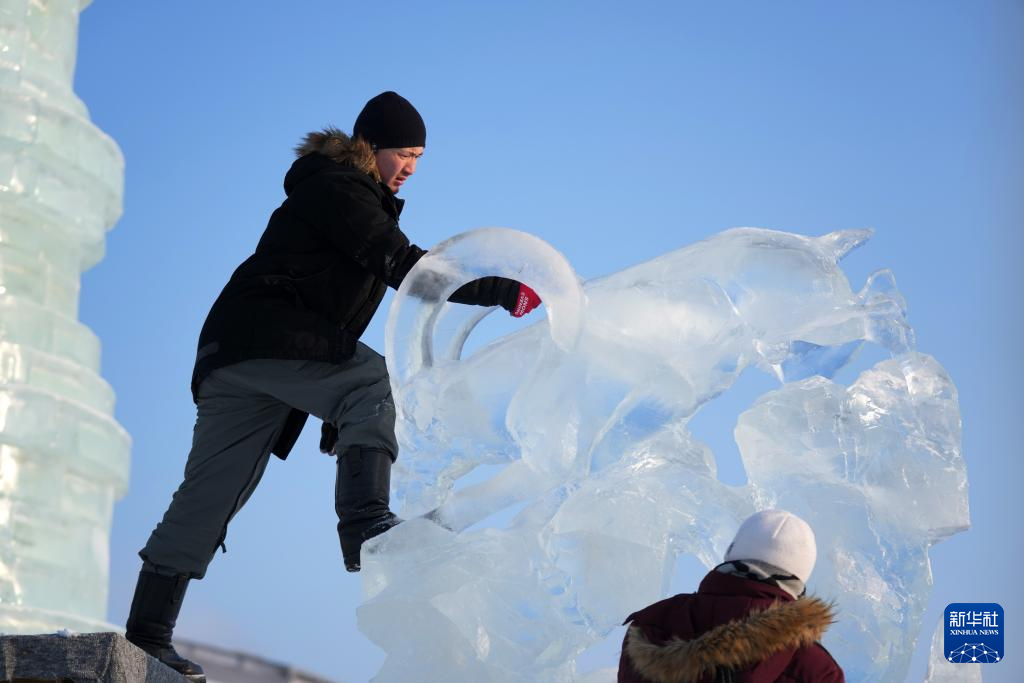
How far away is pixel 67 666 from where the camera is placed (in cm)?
365

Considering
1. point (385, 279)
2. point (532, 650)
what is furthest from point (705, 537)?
point (385, 279)

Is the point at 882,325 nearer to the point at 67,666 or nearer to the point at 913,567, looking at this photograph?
the point at 913,567

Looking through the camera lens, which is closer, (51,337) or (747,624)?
(747,624)

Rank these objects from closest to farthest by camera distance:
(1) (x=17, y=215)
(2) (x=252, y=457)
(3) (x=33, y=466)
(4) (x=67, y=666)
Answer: (4) (x=67, y=666)
(2) (x=252, y=457)
(3) (x=33, y=466)
(1) (x=17, y=215)

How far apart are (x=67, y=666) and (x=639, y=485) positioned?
174 cm

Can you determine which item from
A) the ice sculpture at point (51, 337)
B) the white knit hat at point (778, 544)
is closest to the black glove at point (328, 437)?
the white knit hat at point (778, 544)

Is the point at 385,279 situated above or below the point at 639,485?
above

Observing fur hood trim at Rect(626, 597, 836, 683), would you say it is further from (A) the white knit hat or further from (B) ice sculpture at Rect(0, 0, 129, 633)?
(B) ice sculpture at Rect(0, 0, 129, 633)

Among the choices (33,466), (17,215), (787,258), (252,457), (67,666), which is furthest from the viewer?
(17,215)

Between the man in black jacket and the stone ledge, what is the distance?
2.66 feet

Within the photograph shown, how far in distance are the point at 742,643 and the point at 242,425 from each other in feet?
7.55

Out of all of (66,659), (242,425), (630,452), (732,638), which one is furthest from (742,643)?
(242,425)

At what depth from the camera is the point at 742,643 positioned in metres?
2.96

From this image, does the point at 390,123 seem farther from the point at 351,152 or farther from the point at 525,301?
the point at 525,301
